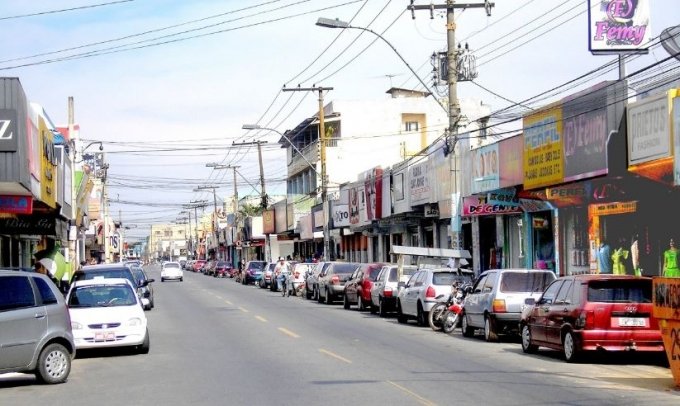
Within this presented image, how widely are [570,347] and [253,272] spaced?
50.4 metres

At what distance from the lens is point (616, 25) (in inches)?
1033

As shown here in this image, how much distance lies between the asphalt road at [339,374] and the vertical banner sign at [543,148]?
6364 millimetres

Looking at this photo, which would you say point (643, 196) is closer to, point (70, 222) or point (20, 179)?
point (20, 179)

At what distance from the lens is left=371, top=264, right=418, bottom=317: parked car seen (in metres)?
30.7

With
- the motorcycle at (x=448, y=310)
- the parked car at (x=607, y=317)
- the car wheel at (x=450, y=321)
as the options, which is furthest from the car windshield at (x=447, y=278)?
the parked car at (x=607, y=317)

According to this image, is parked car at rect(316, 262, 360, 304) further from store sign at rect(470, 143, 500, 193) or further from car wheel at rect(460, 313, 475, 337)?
car wheel at rect(460, 313, 475, 337)

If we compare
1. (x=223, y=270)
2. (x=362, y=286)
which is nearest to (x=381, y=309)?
(x=362, y=286)

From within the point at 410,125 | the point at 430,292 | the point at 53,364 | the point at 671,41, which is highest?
the point at 410,125

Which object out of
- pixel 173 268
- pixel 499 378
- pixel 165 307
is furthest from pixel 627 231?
pixel 173 268

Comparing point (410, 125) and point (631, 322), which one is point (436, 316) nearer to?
point (631, 322)

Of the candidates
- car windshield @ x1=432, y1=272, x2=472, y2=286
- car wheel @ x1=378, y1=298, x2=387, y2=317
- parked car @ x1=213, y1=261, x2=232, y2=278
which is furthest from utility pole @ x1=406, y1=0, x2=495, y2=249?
parked car @ x1=213, y1=261, x2=232, y2=278

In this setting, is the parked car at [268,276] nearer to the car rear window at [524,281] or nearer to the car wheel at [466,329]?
Answer: the car wheel at [466,329]

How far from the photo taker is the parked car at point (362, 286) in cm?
3356

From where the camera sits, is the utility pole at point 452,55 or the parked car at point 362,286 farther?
the parked car at point 362,286
